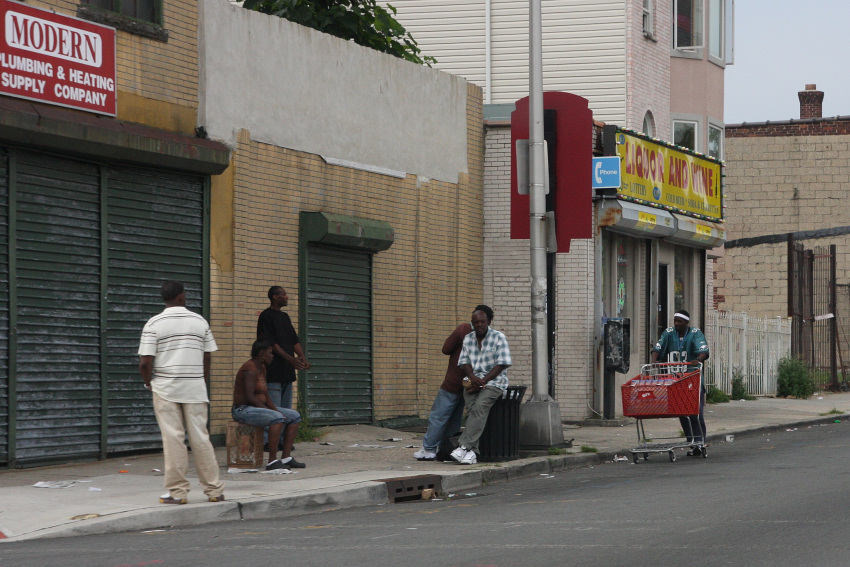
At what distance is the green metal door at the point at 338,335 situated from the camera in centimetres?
1691

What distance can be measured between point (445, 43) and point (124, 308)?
14642 mm

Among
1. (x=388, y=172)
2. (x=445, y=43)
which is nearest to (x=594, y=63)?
(x=445, y=43)

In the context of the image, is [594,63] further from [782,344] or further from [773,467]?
[773,467]

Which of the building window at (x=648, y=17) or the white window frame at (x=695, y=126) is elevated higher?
the building window at (x=648, y=17)

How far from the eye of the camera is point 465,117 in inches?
800

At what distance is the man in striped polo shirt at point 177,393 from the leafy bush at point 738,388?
1872 cm

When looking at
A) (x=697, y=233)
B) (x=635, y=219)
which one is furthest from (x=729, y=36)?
(x=635, y=219)

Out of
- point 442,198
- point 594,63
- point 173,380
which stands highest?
point 594,63

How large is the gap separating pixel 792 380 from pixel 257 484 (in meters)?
20.0

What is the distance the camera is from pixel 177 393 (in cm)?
1056

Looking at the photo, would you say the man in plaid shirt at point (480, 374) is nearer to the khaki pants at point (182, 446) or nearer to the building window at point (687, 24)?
the khaki pants at point (182, 446)

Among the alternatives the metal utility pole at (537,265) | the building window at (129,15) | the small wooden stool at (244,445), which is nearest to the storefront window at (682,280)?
the metal utility pole at (537,265)

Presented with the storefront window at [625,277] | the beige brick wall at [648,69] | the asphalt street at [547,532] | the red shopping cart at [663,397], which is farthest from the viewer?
the beige brick wall at [648,69]

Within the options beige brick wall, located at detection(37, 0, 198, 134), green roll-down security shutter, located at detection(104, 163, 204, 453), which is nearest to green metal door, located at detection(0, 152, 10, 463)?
green roll-down security shutter, located at detection(104, 163, 204, 453)
